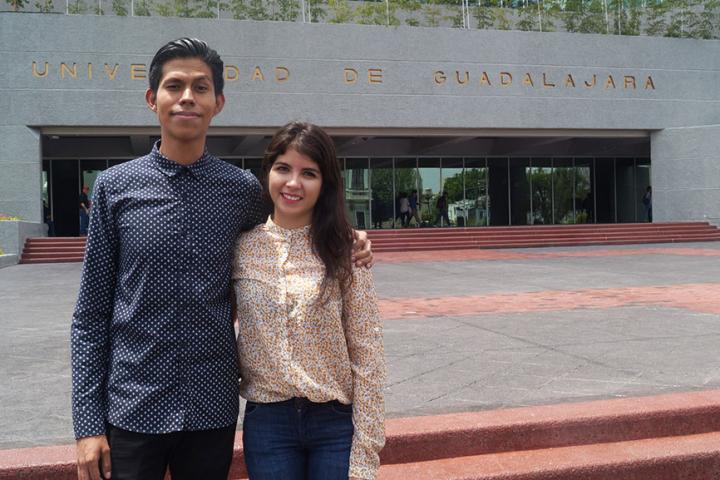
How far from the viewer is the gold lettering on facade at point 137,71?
19188 millimetres

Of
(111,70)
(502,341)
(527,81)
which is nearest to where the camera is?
(502,341)

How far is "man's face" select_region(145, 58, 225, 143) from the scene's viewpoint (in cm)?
201

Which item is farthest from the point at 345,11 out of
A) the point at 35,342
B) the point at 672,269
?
the point at 35,342

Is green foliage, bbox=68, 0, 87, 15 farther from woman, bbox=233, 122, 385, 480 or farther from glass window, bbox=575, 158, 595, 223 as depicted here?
woman, bbox=233, 122, 385, 480

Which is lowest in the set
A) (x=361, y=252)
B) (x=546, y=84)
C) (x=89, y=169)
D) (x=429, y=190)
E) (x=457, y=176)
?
(x=361, y=252)

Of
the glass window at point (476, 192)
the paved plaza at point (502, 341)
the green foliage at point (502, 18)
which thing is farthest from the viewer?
the glass window at point (476, 192)

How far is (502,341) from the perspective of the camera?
5.97 metres

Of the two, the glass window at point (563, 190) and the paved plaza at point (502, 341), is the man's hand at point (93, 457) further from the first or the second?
the glass window at point (563, 190)

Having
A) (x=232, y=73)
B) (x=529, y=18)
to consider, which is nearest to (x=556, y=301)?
(x=232, y=73)

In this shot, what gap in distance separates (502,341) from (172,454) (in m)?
4.38

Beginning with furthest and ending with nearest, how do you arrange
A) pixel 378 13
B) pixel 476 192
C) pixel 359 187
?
1. pixel 476 192
2. pixel 359 187
3. pixel 378 13

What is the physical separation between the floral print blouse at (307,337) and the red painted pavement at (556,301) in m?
5.49

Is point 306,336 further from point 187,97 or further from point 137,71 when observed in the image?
point 137,71

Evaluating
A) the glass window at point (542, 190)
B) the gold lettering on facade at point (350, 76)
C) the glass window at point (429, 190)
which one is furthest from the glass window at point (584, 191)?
the gold lettering on facade at point (350, 76)
